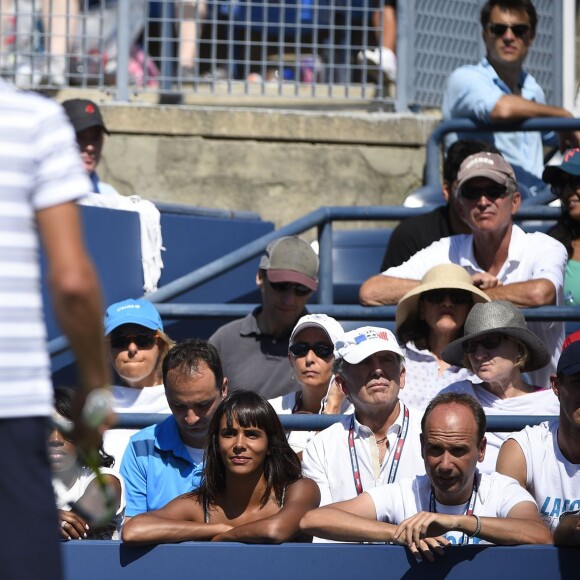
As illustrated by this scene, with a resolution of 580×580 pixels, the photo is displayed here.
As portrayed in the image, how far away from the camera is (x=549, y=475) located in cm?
468

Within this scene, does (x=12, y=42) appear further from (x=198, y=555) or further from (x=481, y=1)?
(x=198, y=555)

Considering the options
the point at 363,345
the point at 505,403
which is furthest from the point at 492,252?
the point at 363,345

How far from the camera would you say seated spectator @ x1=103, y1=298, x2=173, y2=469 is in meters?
5.71

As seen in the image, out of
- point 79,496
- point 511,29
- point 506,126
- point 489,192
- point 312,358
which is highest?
point 511,29

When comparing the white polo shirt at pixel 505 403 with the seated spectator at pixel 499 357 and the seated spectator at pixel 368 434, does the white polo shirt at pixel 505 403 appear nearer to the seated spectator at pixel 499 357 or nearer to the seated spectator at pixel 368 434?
the seated spectator at pixel 499 357

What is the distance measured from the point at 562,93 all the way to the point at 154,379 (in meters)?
4.82

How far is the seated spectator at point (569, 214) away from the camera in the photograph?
6406 mm

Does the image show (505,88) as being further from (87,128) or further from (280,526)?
(280,526)

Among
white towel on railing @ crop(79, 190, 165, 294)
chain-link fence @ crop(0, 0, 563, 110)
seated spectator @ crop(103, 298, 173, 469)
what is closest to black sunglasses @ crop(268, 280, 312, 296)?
seated spectator @ crop(103, 298, 173, 469)

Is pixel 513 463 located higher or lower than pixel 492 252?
lower

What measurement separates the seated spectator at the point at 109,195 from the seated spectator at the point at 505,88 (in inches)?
73.0

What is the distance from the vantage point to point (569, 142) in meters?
8.01

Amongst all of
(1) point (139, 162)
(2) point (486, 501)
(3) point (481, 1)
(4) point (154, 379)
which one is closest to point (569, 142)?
(3) point (481, 1)

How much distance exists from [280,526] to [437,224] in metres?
2.61
